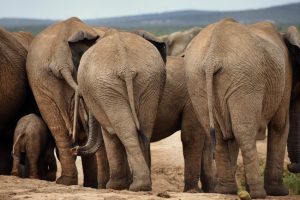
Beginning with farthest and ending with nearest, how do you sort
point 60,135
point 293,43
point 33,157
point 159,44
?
point 60,135 → point 33,157 → point 159,44 → point 293,43

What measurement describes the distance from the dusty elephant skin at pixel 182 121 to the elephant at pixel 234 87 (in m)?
1.47

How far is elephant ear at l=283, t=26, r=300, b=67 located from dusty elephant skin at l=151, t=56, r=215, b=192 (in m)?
1.41

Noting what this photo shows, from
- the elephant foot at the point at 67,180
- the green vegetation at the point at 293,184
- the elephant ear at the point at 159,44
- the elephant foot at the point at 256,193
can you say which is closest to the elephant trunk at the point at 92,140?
the elephant foot at the point at 67,180

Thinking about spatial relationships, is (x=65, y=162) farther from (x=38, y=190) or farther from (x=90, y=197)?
(x=90, y=197)

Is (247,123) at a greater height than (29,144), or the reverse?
(247,123)

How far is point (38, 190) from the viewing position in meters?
10.1

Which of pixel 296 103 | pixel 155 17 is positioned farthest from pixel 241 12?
pixel 296 103

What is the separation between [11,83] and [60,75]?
0.85 m

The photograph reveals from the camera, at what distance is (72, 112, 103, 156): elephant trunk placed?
1120cm

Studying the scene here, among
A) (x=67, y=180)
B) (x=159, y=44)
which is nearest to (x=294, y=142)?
(x=159, y=44)

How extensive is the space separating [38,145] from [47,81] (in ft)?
2.44

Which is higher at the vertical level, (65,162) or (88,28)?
(88,28)

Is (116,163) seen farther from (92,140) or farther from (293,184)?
(293,184)

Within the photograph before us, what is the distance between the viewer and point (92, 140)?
11.3 metres
